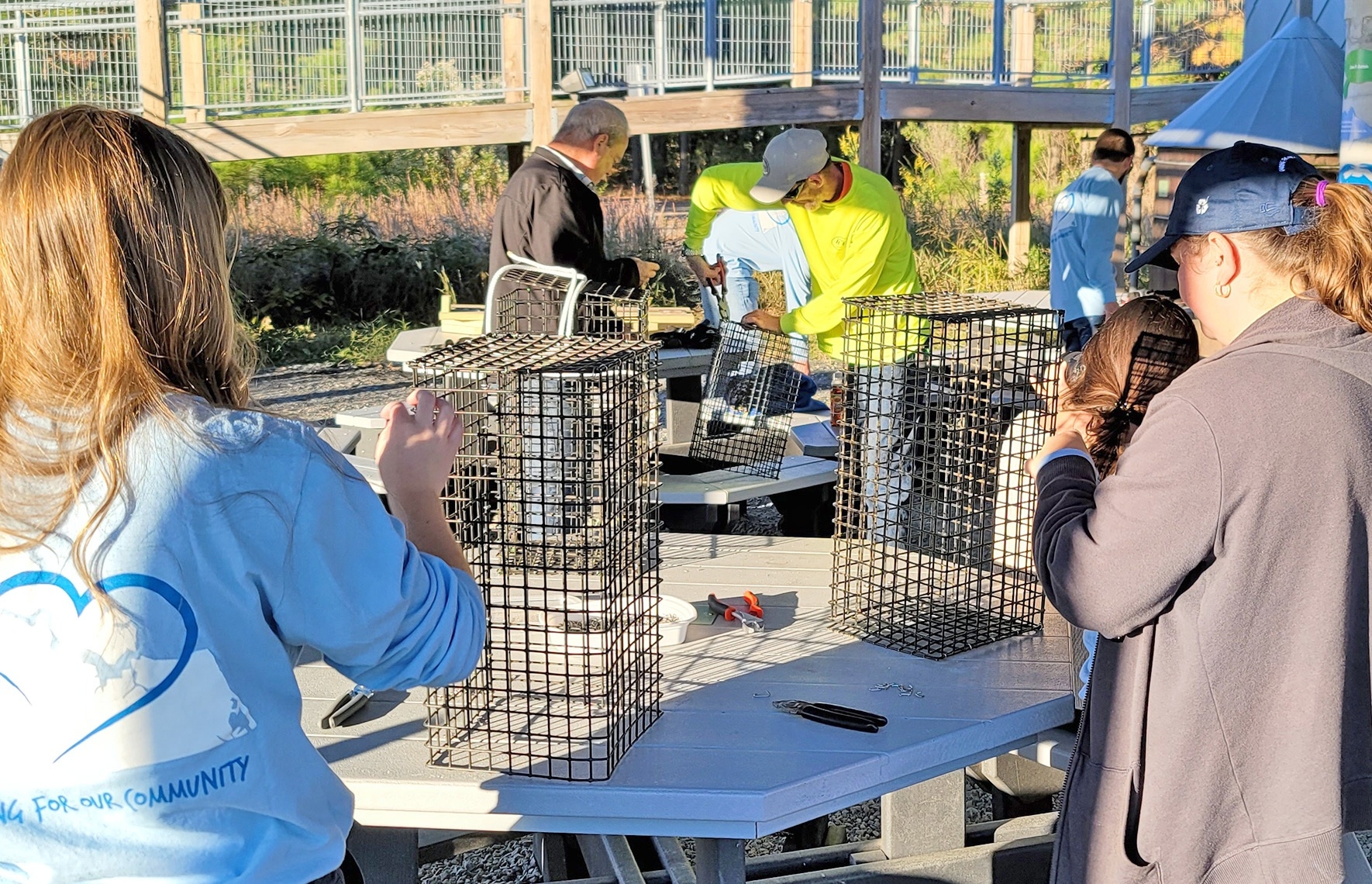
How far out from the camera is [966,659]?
242 cm

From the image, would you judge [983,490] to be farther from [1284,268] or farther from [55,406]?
[55,406]

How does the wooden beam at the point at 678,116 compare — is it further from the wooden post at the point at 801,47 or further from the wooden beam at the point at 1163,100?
the wooden post at the point at 801,47

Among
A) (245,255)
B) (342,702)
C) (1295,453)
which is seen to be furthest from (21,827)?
(245,255)

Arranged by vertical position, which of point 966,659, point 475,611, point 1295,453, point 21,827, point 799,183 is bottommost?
point 966,659

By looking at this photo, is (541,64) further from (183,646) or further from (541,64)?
(183,646)

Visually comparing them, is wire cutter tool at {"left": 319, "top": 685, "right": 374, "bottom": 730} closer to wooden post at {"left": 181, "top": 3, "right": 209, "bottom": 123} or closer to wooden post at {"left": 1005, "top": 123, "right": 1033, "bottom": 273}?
wooden post at {"left": 181, "top": 3, "right": 209, "bottom": 123}

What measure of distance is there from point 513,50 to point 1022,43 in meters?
4.83

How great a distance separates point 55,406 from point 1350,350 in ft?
4.80

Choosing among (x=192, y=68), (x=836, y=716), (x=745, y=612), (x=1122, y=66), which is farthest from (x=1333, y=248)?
(x=1122, y=66)

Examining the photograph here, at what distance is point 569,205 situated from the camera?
477 centimetres

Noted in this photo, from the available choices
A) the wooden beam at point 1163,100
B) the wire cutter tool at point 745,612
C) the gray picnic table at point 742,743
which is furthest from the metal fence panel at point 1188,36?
the gray picnic table at point 742,743

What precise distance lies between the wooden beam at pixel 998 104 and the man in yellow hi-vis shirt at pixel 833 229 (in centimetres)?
678

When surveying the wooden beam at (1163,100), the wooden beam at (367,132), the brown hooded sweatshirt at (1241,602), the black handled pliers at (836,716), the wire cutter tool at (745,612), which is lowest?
the black handled pliers at (836,716)

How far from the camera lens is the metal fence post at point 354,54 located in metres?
10.2
